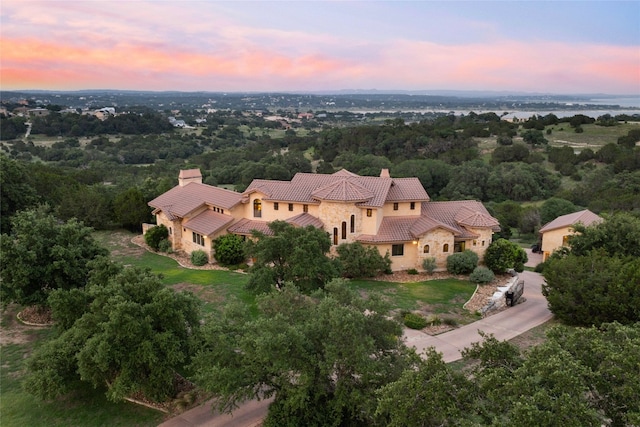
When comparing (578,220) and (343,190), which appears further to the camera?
(578,220)

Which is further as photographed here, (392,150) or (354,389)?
(392,150)

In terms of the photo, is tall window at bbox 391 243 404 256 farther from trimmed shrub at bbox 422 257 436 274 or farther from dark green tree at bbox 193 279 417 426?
dark green tree at bbox 193 279 417 426

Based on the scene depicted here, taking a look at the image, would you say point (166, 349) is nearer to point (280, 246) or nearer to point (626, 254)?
point (280, 246)

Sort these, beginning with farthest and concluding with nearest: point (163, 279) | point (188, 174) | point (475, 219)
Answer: point (188, 174) < point (475, 219) < point (163, 279)

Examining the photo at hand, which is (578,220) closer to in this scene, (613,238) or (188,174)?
(613,238)

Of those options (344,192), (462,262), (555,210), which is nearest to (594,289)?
(462,262)

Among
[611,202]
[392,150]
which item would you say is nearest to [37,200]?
[611,202]
